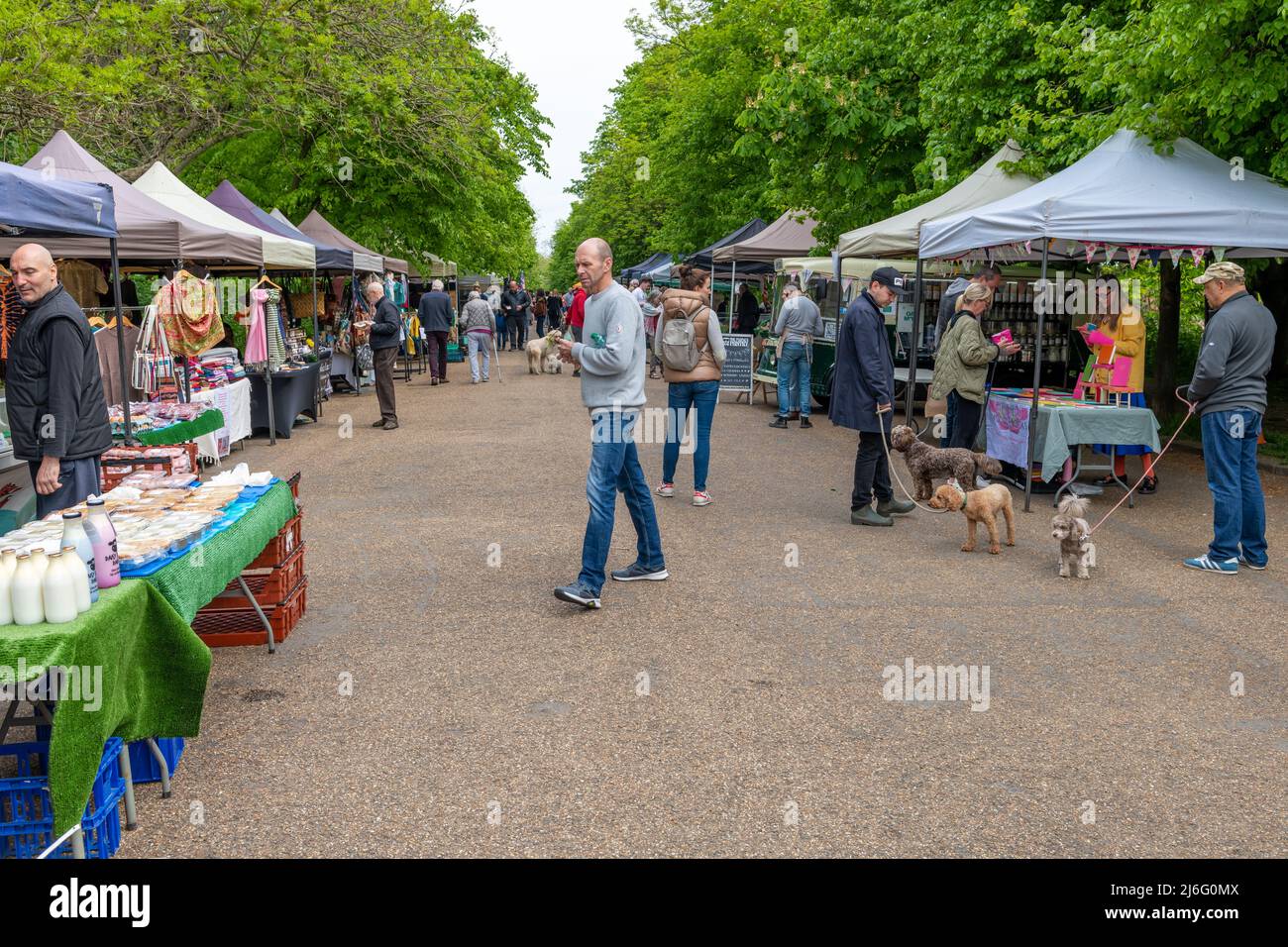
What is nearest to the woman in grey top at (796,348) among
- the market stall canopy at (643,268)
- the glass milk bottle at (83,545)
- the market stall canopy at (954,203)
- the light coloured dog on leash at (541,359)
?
the market stall canopy at (954,203)

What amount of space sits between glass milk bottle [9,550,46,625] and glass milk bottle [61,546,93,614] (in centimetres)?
9

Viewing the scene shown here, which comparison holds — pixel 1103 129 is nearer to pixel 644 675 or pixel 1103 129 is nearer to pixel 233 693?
pixel 644 675

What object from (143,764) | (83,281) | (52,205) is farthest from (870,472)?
(83,281)

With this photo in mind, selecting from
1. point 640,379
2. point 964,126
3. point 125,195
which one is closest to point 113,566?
point 640,379

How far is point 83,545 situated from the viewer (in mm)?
3664

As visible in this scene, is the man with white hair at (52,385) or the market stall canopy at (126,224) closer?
the man with white hair at (52,385)

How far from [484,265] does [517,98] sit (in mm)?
5238

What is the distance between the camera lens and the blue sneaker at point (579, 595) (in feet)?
21.5

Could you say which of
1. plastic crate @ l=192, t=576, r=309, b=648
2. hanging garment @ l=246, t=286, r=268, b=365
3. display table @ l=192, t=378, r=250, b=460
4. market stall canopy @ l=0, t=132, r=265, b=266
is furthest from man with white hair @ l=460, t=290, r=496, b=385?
plastic crate @ l=192, t=576, r=309, b=648

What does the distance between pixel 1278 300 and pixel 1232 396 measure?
13.2 metres

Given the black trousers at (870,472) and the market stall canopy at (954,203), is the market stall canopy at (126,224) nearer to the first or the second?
the black trousers at (870,472)

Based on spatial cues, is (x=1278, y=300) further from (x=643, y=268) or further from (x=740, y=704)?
(x=643, y=268)

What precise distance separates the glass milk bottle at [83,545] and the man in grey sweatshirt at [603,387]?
308 cm

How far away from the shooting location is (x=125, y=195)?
11.2 m
